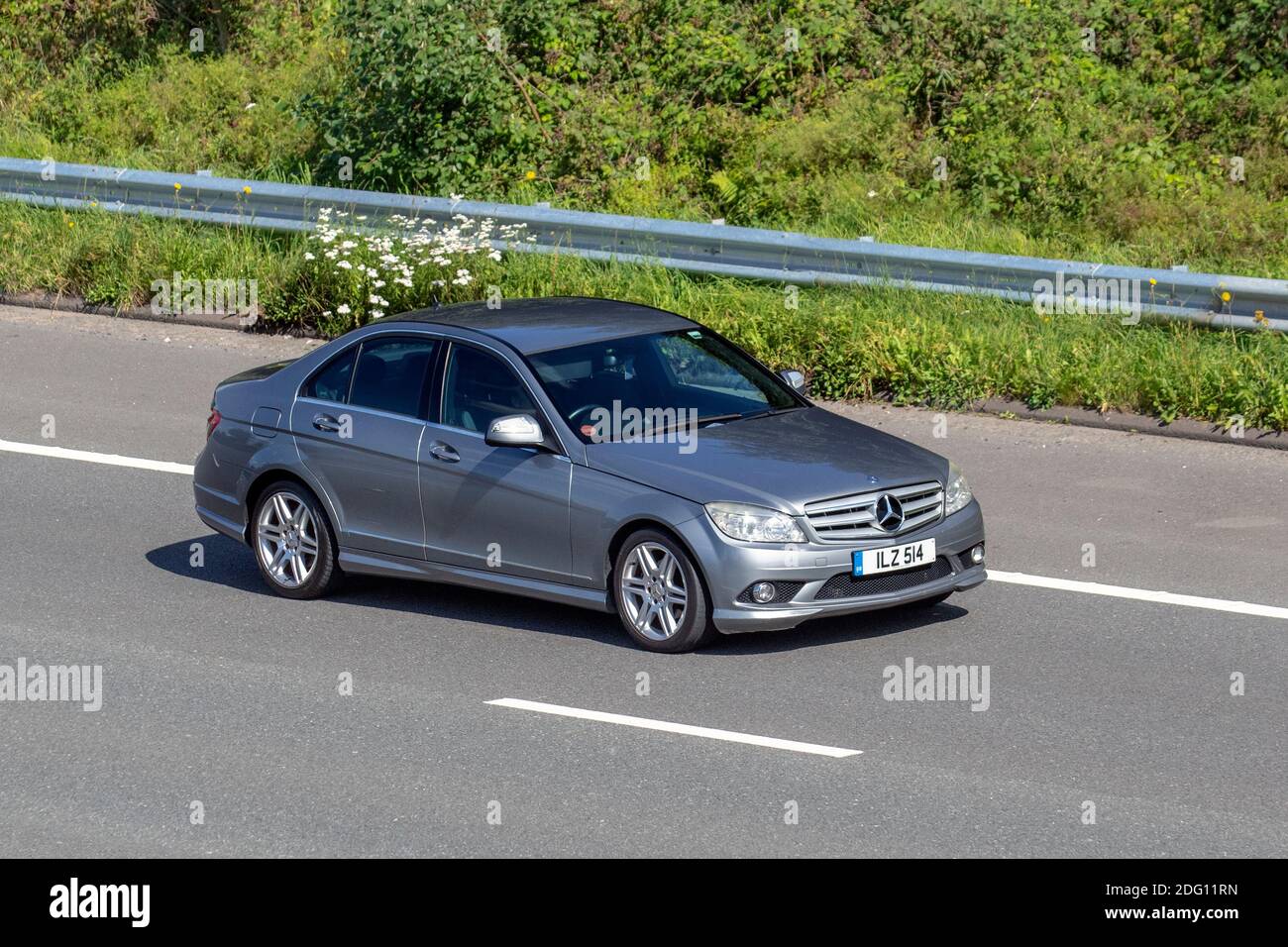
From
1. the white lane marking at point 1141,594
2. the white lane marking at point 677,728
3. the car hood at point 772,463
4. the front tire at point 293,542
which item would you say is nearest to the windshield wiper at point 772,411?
the car hood at point 772,463

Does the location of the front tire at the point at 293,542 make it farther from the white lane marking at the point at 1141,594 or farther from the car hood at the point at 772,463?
the white lane marking at the point at 1141,594

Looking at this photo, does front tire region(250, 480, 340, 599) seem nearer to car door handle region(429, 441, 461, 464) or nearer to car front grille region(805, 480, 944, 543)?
car door handle region(429, 441, 461, 464)

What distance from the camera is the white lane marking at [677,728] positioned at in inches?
315

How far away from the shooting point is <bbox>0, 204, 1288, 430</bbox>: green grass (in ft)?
44.5

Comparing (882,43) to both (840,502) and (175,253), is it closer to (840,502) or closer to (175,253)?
(175,253)

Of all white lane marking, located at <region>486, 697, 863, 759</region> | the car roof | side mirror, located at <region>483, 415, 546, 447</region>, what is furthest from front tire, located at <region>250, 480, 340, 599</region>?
white lane marking, located at <region>486, 697, 863, 759</region>

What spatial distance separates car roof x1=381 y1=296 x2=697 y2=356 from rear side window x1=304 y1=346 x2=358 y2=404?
0.33 meters

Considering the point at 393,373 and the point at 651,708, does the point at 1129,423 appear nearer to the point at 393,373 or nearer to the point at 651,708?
the point at 393,373

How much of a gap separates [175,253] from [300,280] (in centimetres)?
156

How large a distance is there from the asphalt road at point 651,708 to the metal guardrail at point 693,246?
5.37 ft

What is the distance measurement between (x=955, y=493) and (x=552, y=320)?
2457mm

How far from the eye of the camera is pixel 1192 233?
53.4 feet

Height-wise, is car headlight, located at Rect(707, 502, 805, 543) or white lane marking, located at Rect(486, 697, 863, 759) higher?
car headlight, located at Rect(707, 502, 805, 543)

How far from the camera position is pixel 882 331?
48.5ft
